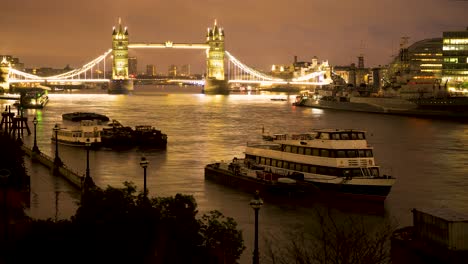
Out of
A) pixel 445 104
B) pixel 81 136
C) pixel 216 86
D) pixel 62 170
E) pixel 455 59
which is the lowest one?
pixel 62 170

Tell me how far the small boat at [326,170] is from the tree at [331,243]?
1873 millimetres

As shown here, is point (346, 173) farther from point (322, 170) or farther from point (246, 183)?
point (246, 183)

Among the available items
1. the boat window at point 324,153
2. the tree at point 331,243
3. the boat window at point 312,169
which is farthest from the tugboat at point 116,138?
the tree at point 331,243

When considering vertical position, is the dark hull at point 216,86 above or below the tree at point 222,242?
above

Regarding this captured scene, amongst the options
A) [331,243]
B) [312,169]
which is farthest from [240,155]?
[331,243]

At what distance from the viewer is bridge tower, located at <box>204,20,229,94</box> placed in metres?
125

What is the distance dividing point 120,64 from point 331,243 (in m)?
131

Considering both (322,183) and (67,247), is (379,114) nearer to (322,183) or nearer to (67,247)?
(322,183)

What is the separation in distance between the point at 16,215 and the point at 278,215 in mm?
5995

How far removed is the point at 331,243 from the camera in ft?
29.3

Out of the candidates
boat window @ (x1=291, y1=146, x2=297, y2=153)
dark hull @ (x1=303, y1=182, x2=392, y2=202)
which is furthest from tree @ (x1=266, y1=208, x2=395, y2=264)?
boat window @ (x1=291, y1=146, x2=297, y2=153)

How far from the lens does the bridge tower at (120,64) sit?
132m

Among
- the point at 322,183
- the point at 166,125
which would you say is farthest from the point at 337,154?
the point at 166,125

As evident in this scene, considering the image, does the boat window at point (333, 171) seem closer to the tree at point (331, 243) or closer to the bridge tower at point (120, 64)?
the tree at point (331, 243)
